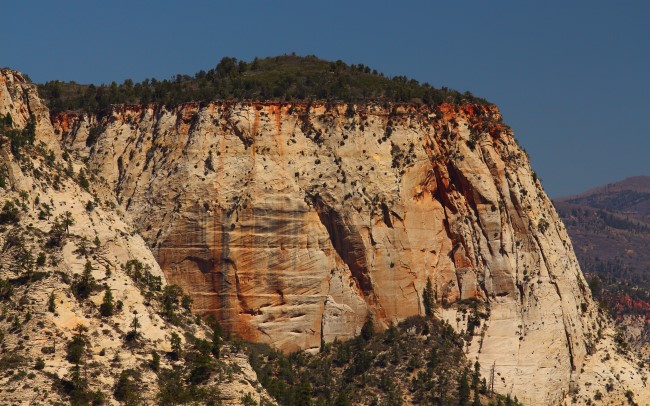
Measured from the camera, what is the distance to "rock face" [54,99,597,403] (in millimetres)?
106500

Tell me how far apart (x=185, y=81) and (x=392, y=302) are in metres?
24.0

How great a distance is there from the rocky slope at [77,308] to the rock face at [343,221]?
45.9 ft

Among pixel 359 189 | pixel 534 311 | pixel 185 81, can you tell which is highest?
pixel 185 81

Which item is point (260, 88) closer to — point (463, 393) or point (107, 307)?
point (463, 393)

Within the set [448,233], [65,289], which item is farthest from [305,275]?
[65,289]

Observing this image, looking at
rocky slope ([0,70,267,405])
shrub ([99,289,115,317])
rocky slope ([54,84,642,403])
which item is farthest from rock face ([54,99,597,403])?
shrub ([99,289,115,317])

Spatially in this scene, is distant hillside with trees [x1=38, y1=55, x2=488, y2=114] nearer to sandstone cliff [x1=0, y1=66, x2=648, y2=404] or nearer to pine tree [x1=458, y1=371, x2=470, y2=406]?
sandstone cliff [x1=0, y1=66, x2=648, y2=404]

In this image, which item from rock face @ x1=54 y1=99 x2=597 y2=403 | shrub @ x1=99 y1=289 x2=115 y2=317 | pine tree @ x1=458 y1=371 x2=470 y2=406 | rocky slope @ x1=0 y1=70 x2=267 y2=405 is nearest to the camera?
rocky slope @ x1=0 y1=70 x2=267 y2=405

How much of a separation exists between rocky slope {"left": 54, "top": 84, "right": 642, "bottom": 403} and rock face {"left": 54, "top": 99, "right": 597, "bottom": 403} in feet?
0.32

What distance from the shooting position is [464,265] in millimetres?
112062

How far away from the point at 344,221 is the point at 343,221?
0.07 metres

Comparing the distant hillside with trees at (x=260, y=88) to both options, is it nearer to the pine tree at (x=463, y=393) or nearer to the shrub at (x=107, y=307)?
the pine tree at (x=463, y=393)

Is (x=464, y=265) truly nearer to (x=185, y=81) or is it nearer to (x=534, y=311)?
(x=534, y=311)

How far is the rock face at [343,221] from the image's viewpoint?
4193 inches
